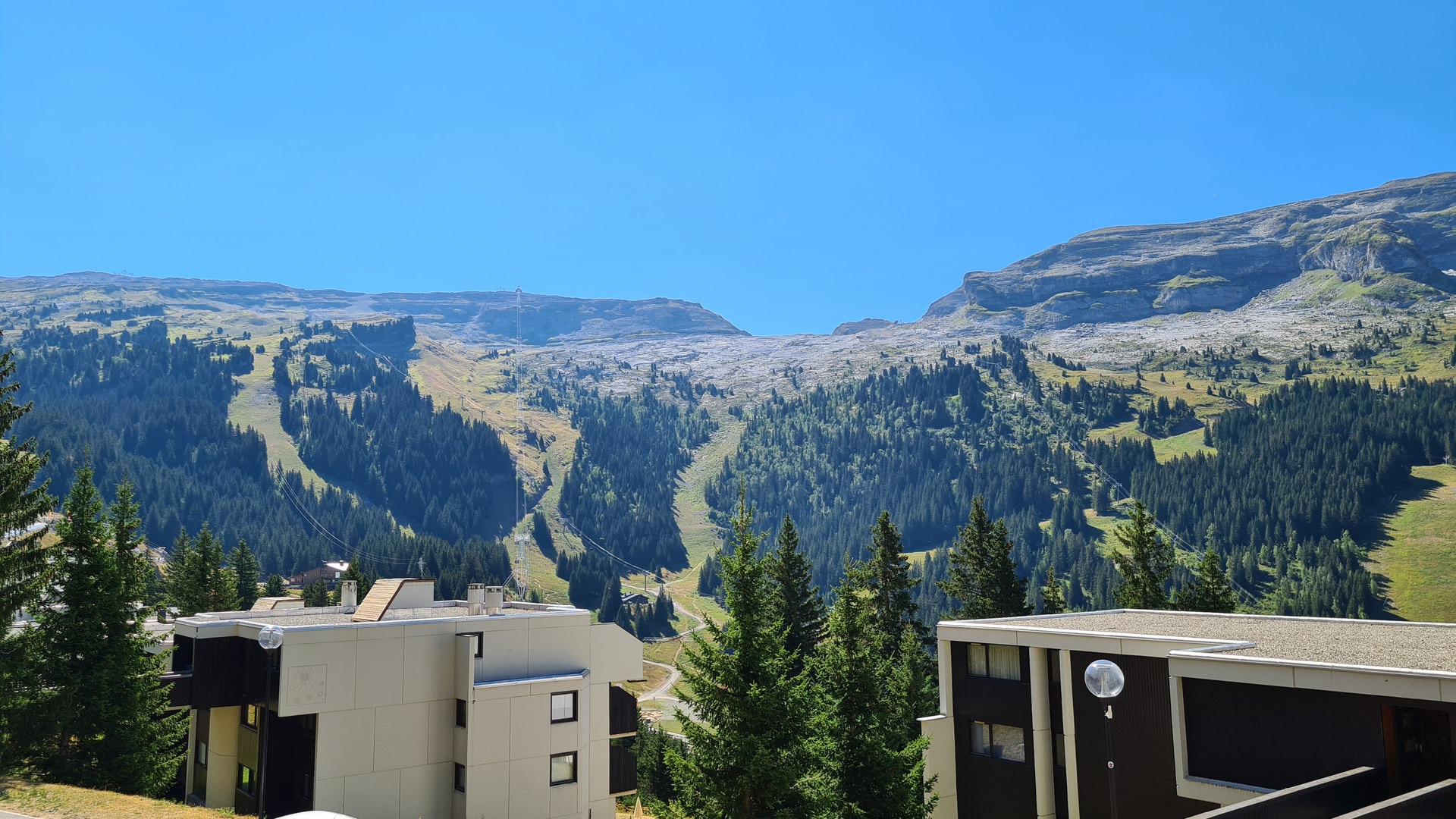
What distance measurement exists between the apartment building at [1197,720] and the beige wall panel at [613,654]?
16.2 meters

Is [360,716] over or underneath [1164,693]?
underneath

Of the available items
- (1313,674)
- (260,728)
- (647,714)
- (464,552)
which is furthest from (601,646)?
(464,552)

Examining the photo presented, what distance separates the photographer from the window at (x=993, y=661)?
3106cm

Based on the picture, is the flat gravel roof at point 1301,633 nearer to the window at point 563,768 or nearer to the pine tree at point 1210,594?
the window at point 563,768

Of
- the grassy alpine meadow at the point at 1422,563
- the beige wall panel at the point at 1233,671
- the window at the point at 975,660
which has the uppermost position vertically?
the beige wall panel at the point at 1233,671

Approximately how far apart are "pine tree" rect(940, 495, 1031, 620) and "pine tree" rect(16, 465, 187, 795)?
1883 inches

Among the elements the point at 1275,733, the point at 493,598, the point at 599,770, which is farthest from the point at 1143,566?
the point at 493,598

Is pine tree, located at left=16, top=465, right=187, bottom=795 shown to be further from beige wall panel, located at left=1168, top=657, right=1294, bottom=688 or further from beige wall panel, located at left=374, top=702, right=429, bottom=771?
beige wall panel, located at left=1168, top=657, right=1294, bottom=688

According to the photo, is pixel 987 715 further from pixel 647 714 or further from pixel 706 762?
pixel 647 714

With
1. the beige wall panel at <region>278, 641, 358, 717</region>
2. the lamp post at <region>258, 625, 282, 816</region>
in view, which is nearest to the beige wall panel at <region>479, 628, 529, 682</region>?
the beige wall panel at <region>278, 641, 358, 717</region>

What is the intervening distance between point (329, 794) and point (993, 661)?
1038 inches

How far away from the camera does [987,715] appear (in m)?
31.6

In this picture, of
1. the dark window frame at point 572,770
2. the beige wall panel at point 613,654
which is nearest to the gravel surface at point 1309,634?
the beige wall panel at point 613,654

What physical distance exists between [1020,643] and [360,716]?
1035 inches
